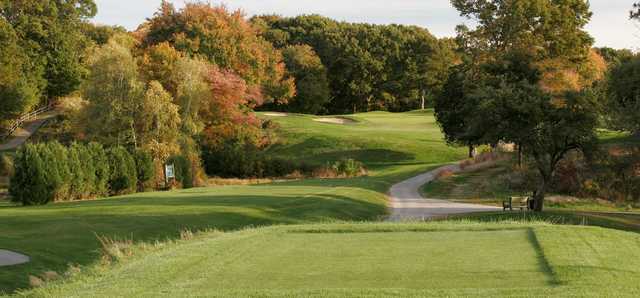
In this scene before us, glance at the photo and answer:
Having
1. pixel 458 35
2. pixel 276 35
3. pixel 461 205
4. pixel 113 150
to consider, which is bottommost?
pixel 461 205

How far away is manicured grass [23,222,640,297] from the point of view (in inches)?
390

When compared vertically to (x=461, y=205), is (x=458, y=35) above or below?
above

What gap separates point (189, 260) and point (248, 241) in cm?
262

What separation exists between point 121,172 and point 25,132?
35309 millimetres

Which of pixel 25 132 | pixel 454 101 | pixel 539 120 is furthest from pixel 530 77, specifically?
pixel 25 132

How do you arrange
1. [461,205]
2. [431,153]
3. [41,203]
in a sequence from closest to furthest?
[41,203], [461,205], [431,153]

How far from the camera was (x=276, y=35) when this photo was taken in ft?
352

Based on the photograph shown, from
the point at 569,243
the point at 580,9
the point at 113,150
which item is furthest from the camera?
the point at 580,9

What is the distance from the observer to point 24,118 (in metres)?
71.7

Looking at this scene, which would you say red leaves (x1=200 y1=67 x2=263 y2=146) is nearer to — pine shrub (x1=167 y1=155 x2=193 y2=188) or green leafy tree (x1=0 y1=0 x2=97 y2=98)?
pine shrub (x1=167 y1=155 x2=193 y2=188)

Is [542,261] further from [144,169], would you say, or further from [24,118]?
[24,118]

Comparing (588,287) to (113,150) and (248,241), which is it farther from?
(113,150)

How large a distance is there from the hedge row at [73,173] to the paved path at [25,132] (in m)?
27.0

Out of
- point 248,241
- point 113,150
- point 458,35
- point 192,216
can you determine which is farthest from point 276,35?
point 248,241
